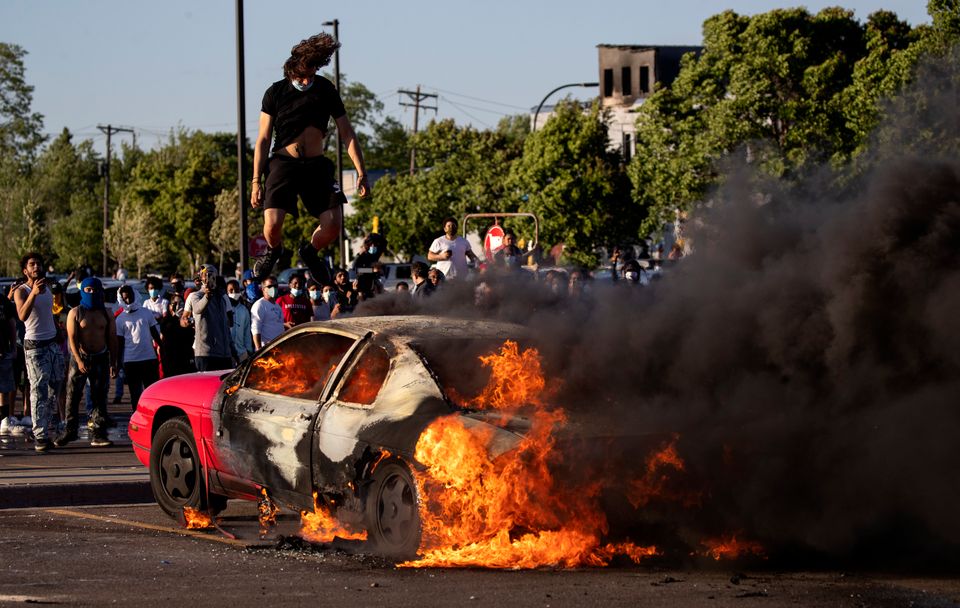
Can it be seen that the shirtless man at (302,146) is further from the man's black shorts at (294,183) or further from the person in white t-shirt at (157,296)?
the person in white t-shirt at (157,296)

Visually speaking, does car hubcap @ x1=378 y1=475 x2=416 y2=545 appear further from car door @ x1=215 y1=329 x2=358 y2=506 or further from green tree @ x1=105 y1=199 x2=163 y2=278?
green tree @ x1=105 y1=199 x2=163 y2=278

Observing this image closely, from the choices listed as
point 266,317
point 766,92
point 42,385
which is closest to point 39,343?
point 42,385

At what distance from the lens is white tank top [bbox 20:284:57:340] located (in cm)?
1357

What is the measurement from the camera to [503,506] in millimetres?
6812

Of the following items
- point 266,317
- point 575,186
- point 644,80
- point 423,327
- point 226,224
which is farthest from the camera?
point 226,224

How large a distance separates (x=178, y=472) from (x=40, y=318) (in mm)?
5128

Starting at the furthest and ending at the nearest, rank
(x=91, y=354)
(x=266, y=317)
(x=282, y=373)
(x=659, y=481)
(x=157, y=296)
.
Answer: (x=157, y=296) < (x=266, y=317) < (x=91, y=354) < (x=282, y=373) < (x=659, y=481)

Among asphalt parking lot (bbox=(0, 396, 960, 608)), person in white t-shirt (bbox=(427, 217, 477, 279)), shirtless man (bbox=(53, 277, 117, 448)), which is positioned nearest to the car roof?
asphalt parking lot (bbox=(0, 396, 960, 608))

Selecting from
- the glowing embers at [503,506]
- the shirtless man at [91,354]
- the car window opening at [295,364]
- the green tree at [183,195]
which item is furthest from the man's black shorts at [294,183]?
the green tree at [183,195]

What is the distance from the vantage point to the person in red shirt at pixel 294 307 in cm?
1727

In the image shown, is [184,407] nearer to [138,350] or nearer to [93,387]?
[93,387]

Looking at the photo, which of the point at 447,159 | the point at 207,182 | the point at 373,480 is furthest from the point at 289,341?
the point at 207,182

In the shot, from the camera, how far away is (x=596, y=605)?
6.21m

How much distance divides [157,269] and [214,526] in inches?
3524
